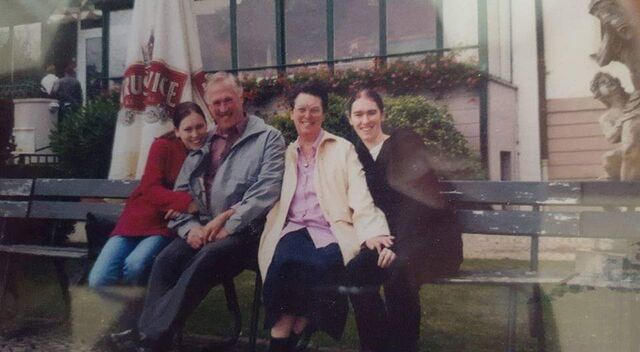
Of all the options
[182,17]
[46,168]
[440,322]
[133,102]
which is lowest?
[440,322]

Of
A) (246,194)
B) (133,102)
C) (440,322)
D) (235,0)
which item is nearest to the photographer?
(246,194)

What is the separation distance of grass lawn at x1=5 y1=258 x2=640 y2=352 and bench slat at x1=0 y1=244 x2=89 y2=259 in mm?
227

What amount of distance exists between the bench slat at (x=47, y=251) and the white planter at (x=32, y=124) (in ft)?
3.82

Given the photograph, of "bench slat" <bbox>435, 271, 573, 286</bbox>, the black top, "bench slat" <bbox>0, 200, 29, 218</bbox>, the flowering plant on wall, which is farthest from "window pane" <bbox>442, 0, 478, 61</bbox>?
"bench slat" <bbox>0, 200, 29, 218</bbox>

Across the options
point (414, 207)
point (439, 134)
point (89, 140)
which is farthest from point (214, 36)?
point (414, 207)

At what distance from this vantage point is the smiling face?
3.36 m

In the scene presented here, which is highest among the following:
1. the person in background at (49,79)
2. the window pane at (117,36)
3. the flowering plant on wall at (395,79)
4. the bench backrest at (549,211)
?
the window pane at (117,36)

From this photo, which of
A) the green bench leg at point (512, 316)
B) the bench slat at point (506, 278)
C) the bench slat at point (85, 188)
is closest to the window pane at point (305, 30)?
the bench slat at point (85, 188)

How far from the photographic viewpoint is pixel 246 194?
3.43 meters

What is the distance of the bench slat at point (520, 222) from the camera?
10.4ft

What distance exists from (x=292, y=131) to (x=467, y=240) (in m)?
1.50

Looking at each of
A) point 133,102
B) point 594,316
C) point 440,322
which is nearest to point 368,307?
point 440,322

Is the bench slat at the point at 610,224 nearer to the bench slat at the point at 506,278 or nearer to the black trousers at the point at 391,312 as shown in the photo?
the bench slat at the point at 506,278

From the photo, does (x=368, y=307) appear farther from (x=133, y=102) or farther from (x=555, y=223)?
(x=133, y=102)
